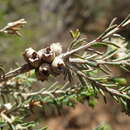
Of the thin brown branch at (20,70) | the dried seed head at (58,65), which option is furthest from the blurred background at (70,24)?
the dried seed head at (58,65)

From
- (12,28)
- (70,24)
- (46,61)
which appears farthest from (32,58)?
(70,24)

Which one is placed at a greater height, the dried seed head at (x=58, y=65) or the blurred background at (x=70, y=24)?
the blurred background at (x=70, y=24)

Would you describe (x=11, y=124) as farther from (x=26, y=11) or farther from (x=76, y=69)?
(x=26, y=11)

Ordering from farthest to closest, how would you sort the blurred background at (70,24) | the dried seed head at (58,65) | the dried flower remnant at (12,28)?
the blurred background at (70,24)
the dried flower remnant at (12,28)
the dried seed head at (58,65)

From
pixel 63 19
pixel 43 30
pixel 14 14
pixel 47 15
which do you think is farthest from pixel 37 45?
pixel 63 19

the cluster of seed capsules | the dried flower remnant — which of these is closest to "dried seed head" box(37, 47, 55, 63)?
the cluster of seed capsules

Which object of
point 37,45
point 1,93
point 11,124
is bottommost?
point 11,124

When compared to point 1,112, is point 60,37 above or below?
above

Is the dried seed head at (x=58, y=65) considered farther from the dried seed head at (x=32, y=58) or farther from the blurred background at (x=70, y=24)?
the blurred background at (x=70, y=24)
